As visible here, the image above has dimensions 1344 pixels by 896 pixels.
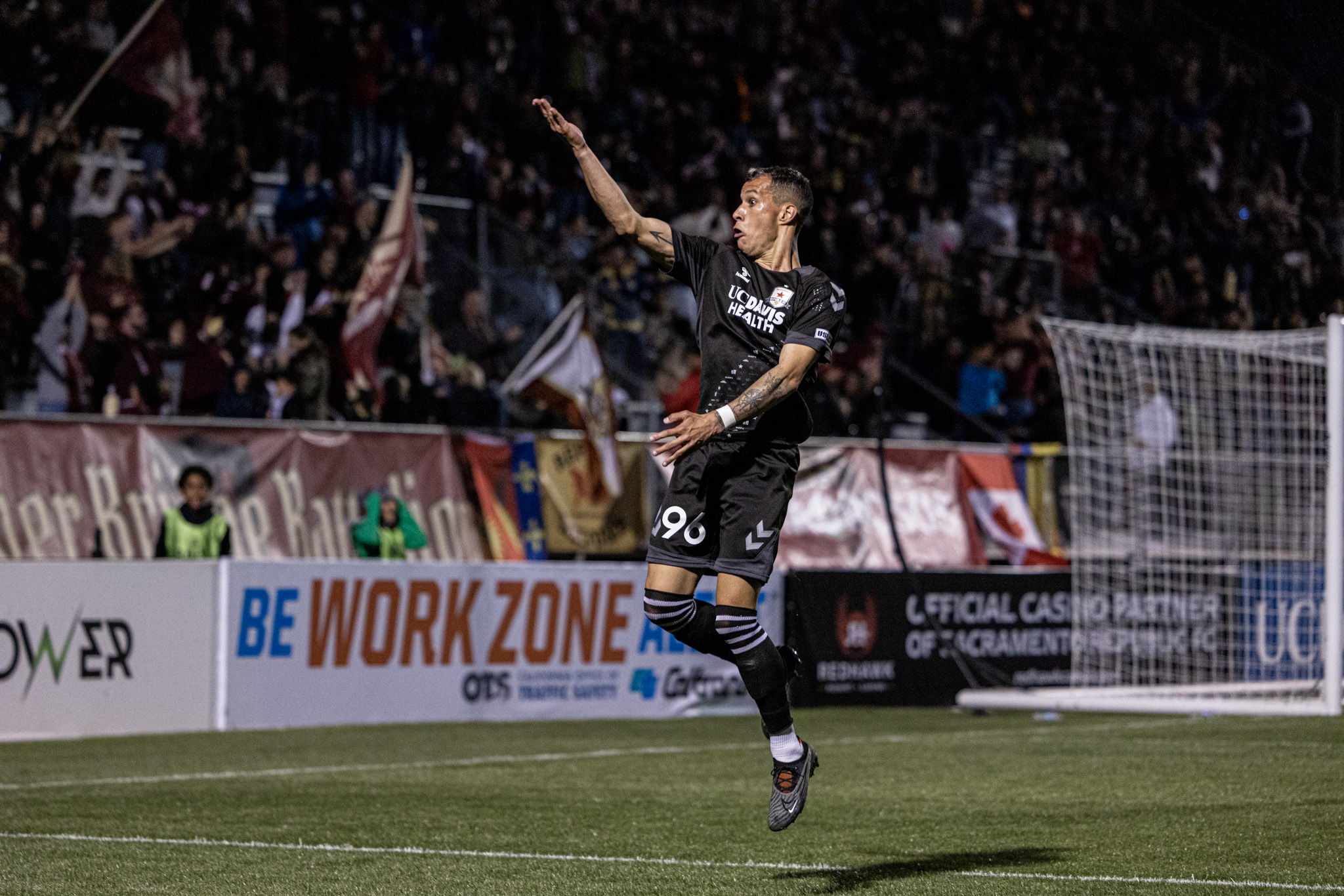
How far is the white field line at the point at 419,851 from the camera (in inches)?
274

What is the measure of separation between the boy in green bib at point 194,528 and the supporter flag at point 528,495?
11.6ft

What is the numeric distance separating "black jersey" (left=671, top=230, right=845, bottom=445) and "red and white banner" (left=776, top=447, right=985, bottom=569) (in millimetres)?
11665

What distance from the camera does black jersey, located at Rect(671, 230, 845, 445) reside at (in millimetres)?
6949

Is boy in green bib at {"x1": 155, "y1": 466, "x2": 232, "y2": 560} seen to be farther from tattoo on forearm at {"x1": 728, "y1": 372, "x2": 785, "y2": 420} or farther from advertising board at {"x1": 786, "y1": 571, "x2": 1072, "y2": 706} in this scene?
tattoo on forearm at {"x1": 728, "y1": 372, "x2": 785, "y2": 420}

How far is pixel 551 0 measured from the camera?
77.7 ft

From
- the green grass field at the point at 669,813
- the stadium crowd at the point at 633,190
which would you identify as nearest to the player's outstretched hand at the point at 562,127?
the green grass field at the point at 669,813

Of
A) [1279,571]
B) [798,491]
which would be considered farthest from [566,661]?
[1279,571]

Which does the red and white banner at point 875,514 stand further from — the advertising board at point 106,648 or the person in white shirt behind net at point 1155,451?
the advertising board at point 106,648

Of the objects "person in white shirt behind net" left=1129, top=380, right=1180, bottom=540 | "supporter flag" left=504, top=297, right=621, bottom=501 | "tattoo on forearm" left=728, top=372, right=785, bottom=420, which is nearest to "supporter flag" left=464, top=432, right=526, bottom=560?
"supporter flag" left=504, top=297, right=621, bottom=501

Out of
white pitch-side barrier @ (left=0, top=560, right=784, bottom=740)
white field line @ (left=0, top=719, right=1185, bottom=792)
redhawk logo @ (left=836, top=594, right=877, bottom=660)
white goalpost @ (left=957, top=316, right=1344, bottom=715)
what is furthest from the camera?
white goalpost @ (left=957, top=316, right=1344, bottom=715)

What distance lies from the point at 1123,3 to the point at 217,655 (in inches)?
788

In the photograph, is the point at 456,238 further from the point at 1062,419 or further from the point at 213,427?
the point at 1062,419

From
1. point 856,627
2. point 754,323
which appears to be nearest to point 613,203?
point 754,323

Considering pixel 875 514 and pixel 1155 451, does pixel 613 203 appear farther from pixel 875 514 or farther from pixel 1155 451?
pixel 875 514
